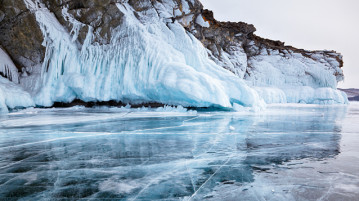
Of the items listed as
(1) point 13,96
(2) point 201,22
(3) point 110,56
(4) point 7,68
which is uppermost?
(2) point 201,22

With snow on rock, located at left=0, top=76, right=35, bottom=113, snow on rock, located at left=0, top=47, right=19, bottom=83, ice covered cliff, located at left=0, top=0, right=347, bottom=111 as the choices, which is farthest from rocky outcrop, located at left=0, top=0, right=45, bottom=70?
snow on rock, located at left=0, top=76, right=35, bottom=113

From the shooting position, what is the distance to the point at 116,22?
10898mm

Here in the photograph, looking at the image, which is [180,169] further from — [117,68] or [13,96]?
[13,96]

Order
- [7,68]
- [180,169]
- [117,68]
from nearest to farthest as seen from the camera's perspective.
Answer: [180,169]
[117,68]
[7,68]

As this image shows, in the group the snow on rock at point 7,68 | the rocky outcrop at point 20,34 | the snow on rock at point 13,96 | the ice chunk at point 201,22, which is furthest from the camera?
the ice chunk at point 201,22

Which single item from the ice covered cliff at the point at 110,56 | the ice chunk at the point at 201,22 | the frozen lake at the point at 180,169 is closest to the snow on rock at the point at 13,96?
the ice covered cliff at the point at 110,56

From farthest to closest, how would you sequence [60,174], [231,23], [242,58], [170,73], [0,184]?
[231,23] < [242,58] < [170,73] < [60,174] < [0,184]

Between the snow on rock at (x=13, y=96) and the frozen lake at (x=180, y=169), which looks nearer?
the frozen lake at (x=180, y=169)

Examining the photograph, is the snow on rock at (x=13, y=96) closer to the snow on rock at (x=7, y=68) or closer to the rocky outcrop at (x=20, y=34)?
the snow on rock at (x=7, y=68)

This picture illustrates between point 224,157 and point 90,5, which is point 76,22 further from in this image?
point 224,157

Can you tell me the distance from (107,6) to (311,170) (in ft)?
36.1

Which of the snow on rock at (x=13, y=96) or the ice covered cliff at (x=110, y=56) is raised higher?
the ice covered cliff at (x=110, y=56)

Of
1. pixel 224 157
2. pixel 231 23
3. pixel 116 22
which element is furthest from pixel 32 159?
pixel 231 23

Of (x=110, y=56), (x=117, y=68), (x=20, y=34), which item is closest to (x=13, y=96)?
(x=20, y=34)
